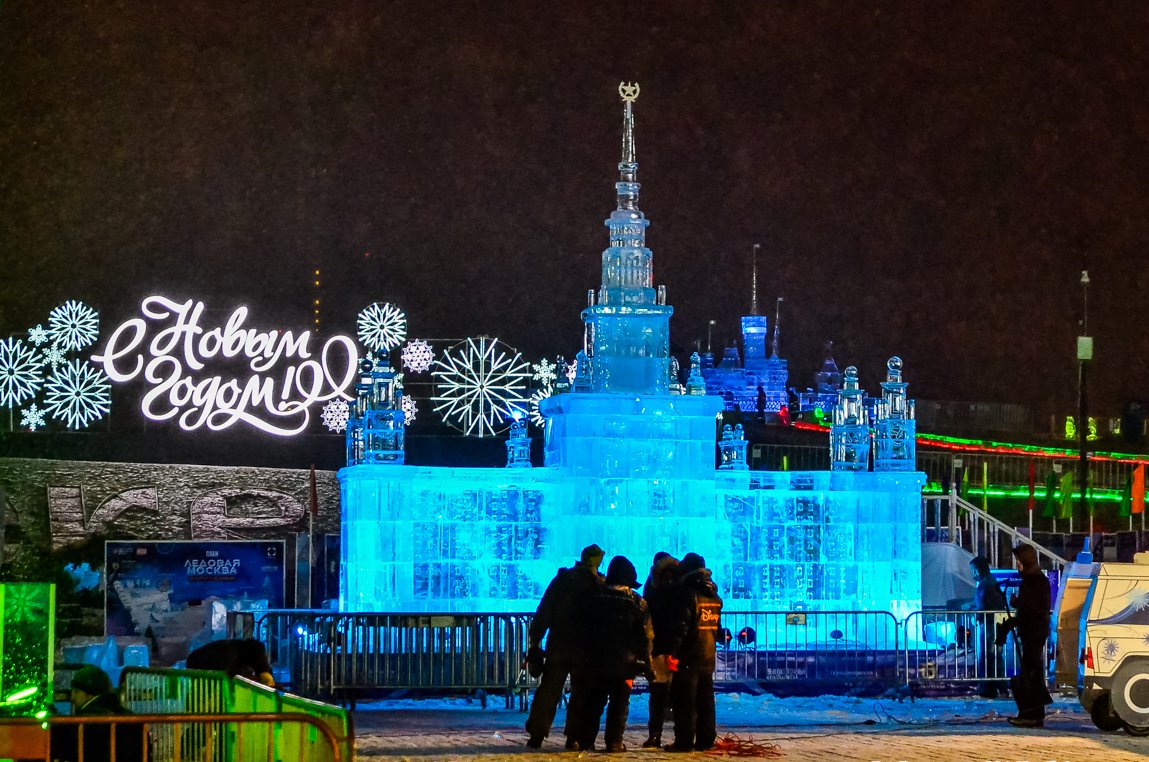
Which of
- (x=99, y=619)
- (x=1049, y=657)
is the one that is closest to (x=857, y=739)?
(x=1049, y=657)

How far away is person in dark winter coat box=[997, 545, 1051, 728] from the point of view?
1772 cm

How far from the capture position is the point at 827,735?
16531 millimetres

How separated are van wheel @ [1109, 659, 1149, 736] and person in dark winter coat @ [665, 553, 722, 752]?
4.44m

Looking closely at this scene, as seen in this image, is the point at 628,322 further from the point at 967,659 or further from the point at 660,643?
the point at 660,643

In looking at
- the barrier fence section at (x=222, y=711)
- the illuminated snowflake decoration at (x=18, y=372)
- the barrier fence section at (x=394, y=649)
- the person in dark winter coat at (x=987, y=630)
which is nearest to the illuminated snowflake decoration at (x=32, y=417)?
the illuminated snowflake decoration at (x=18, y=372)

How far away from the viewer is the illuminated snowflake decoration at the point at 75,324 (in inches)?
1777

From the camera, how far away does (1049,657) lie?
21516 millimetres

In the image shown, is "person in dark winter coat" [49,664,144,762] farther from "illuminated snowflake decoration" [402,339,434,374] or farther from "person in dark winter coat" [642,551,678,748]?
"illuminated snowflake decoration" [402,339,434,374]

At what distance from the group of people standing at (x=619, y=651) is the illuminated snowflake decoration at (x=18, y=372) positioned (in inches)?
1456

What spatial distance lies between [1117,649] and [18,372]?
38.7 meters

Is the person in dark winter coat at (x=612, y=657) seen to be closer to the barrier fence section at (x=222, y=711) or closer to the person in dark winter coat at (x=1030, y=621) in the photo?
the barrier fence section at (x=222, y=711)

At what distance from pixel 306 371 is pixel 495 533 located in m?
21.3

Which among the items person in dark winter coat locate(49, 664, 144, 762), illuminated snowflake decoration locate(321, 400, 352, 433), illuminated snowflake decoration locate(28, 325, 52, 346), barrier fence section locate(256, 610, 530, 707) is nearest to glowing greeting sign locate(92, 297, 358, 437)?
illuminated snowflake decoration locate(321, 400, 352, 433)

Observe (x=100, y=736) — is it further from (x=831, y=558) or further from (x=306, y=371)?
(x=306, y=371)
